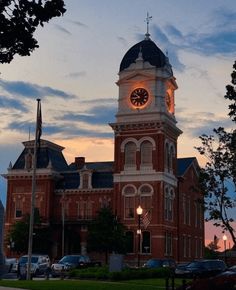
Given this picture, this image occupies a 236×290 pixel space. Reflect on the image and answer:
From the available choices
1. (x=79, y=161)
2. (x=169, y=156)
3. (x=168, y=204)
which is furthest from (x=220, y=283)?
(x=79, y=161)

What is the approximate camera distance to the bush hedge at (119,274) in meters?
38.6

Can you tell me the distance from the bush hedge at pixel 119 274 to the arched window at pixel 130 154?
35773mm

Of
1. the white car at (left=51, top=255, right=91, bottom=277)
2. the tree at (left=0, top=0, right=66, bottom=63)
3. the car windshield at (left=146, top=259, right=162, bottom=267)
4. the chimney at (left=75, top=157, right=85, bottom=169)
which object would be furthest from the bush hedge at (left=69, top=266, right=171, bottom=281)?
the chimney at (left=75, top=157, right=85, bottom=169)

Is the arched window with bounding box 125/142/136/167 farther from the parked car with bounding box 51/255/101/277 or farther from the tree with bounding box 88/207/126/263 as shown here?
the parked car with bounding box 51/255/101/277

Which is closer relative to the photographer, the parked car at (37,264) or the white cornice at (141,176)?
the parked car at (37,264)

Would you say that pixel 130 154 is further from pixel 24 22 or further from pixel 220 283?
pixel 24 22

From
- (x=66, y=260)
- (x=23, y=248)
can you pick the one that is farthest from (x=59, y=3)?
(x=23, y=248)

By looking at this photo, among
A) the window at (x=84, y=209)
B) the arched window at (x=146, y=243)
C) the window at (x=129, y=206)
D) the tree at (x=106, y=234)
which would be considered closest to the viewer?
Answer: the tree at (x=106, y=234)

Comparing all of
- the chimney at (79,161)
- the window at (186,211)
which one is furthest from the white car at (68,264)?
the chimney at (79,161)

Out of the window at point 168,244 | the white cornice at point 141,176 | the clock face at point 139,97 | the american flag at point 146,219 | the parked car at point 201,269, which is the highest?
the clock face at point 139,97

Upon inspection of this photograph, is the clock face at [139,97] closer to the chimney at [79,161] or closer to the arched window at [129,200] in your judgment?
the arched window at [129,200]

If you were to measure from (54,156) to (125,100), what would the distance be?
14757mm

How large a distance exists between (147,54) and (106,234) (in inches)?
1011

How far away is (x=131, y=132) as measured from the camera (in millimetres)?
79188
